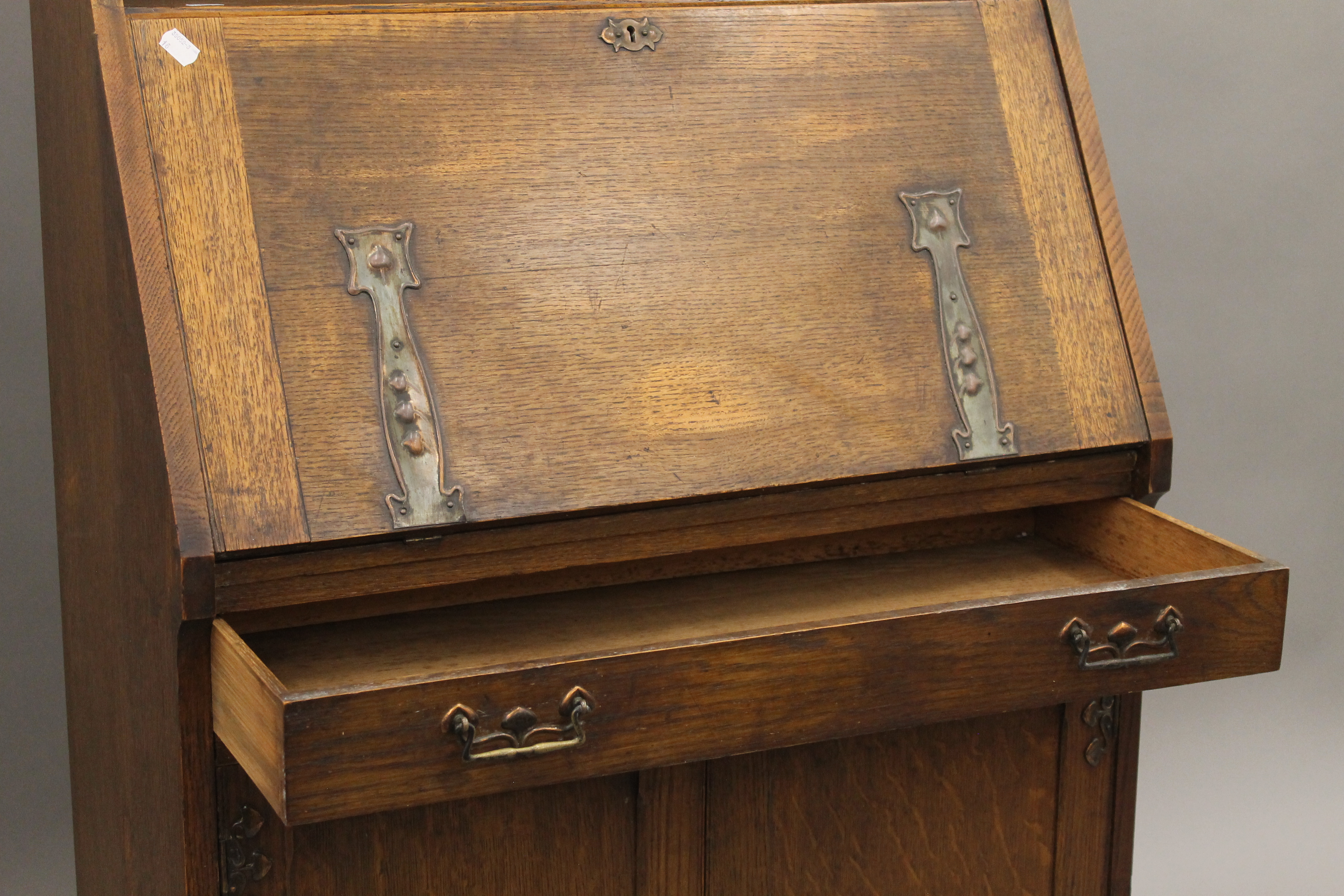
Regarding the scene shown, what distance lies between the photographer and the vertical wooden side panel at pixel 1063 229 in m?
2.50

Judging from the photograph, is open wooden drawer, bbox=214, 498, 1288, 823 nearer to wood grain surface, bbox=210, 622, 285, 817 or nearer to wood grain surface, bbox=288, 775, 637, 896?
wood grain surface, bbox=210, 622, 285, 817

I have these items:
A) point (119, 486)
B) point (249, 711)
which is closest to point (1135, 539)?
point (249, 711)

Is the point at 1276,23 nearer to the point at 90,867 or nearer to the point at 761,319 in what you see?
the point at 761,319

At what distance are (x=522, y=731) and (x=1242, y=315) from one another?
95.6 inches

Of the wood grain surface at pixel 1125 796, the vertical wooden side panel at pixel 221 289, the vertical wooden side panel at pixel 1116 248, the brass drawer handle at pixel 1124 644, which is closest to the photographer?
the vertical wooden side panel at pixel 221 289

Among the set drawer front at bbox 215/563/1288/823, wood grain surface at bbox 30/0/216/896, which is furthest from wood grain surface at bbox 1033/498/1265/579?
wood grain surface at bbox 30/0/216/896

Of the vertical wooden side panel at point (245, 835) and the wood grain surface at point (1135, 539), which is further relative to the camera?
the wood grain surface at point (1135, 539)

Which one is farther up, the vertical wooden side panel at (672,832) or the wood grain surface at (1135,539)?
the wood grain surface at (1135,539)

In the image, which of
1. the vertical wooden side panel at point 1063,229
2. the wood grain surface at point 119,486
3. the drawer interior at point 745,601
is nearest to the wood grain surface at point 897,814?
the drawer interior at point 745,601

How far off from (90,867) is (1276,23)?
9.68ft

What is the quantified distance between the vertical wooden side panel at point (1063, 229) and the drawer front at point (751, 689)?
1.26ft

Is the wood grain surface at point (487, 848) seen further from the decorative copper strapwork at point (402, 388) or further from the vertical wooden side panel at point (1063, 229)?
the vertical wooden side panel at point (1063, 229)

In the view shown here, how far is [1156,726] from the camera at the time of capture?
3.78m

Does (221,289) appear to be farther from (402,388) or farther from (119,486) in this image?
(119,486)
